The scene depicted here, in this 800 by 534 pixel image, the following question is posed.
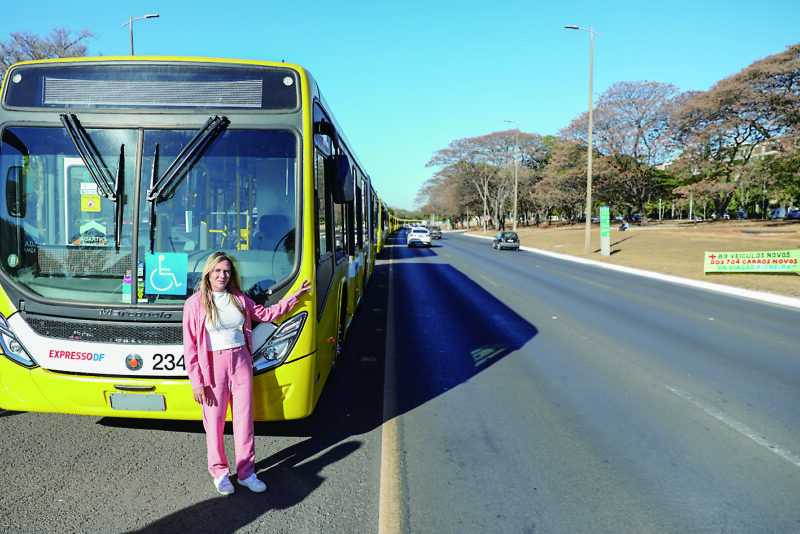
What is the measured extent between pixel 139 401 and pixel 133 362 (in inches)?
10.9

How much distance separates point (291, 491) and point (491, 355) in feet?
14.4

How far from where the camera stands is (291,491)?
370cm

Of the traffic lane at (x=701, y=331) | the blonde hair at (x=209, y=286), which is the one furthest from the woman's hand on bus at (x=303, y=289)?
the traffic lane at (x=701, y=331)

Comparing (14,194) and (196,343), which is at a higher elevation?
(14,194)

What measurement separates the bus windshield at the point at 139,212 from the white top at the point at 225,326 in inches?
14.9

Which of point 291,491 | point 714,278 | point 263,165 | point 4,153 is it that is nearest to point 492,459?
point 291,491

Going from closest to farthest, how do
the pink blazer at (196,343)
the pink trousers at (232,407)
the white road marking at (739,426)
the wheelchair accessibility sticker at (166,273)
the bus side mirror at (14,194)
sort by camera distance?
the pink blazer at (196,343)
the pink trousers at (232,407)
the wheelchair accessibility sticker at (166,273)
the bus side mirror at (14,194)
the white road marking at (739,426)

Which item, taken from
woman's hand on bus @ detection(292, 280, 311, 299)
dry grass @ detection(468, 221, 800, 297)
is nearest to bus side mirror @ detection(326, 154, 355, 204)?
woman's hand on bus @ detection(292, 280, 311, 299)

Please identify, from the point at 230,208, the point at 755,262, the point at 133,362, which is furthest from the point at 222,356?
the point at 755,262

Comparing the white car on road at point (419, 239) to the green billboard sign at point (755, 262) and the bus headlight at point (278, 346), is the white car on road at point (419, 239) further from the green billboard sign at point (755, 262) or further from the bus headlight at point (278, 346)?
the bus headlight at point (278, 346)

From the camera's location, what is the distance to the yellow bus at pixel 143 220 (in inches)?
151

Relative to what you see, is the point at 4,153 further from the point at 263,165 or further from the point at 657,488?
the point at 657,488

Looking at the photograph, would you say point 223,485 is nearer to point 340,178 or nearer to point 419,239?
point 340,178

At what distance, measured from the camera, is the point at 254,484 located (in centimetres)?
365
